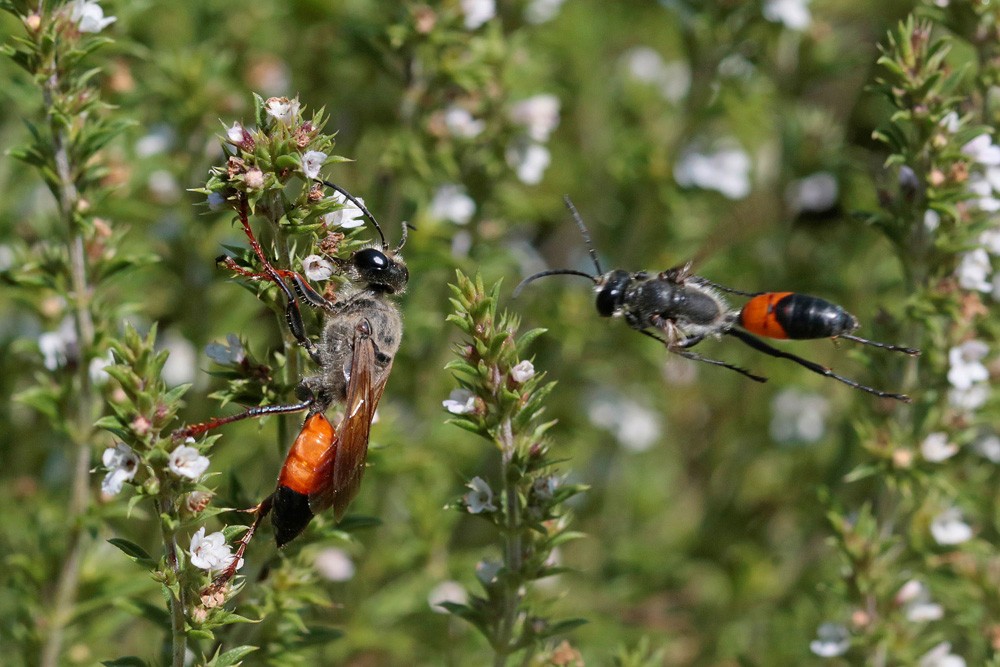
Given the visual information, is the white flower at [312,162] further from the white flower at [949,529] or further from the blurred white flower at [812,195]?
the blurred white flower at [812,195]

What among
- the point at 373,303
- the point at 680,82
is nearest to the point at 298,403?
the point at 373,303

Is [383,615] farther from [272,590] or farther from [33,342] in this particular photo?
[33,342]

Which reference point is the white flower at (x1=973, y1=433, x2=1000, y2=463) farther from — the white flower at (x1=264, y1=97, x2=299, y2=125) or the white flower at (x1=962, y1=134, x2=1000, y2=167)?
the white flower at (x1=264, y1=97, x2=299, y2=125)

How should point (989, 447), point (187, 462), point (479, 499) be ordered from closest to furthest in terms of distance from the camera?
point (187, 462) → point (479, 499) → point (989, 447)

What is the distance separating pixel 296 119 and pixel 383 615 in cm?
281

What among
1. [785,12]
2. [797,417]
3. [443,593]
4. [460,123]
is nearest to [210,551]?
[443,593]

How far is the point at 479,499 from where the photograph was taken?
374 cm

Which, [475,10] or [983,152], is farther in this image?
[475,10]

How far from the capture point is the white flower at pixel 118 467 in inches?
129

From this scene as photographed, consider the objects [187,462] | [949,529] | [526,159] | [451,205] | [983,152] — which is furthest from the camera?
[526,159]

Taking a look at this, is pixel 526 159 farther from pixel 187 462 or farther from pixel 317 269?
pixel 187 462

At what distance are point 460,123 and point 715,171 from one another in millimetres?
1705

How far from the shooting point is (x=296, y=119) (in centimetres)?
340

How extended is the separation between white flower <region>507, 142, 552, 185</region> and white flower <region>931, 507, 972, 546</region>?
2.56 meters
